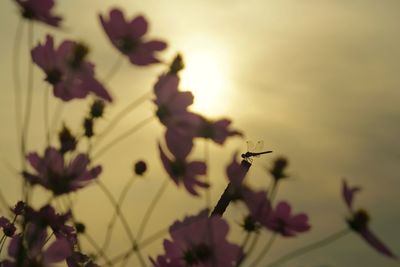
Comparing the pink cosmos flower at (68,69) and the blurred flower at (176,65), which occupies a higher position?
the blurred flower at (176,65)

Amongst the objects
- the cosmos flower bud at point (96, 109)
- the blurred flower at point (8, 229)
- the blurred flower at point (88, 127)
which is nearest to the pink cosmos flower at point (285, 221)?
the blurred flower at point (88, 127)

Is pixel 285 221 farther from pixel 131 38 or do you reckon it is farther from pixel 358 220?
pixel 131 38

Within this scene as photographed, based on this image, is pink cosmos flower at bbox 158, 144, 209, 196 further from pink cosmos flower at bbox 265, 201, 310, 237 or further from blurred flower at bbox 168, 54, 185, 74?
blurred flower at bbox 168, 54, 185, 74

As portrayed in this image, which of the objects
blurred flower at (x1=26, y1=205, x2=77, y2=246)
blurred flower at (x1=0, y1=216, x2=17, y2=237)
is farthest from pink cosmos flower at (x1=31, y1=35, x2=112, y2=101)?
blurred flower at (x1=0, y1=216, x2=17, y2=237)

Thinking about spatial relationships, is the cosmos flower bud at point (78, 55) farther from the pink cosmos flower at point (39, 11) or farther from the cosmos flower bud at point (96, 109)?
the cosmos flower bud at point (96, 109)

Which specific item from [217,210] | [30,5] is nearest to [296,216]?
[217,210]

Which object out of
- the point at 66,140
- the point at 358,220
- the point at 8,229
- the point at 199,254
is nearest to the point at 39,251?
the point at 66,140

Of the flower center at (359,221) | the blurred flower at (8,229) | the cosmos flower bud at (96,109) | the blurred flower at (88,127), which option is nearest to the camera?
the flower center at (359,221)
